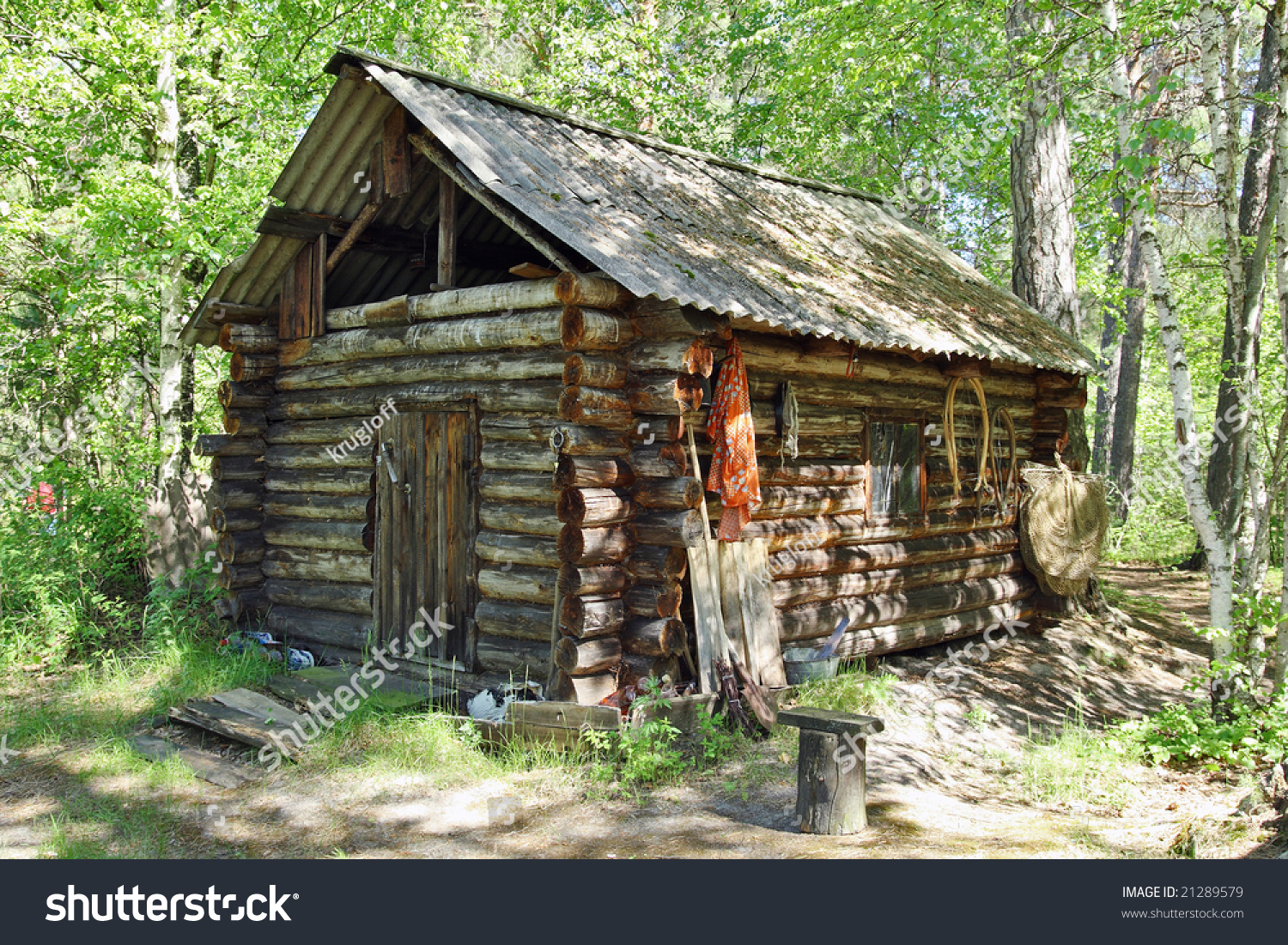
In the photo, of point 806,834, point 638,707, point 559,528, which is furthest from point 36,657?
point 806,834

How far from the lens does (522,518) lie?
25.8 ft

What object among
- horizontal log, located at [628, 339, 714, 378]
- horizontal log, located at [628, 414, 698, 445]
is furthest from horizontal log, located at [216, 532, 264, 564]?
horizontal log, located at [628, 339, 714, 378]

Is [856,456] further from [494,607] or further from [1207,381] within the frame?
[1207,381]

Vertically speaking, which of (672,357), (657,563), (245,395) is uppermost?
(672,357)

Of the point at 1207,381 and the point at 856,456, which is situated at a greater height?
the point at 1207,381

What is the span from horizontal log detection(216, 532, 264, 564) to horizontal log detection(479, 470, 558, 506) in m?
3.34

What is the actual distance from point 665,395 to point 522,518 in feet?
5.34

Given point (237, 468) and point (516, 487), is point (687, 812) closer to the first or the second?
point (516, 487)

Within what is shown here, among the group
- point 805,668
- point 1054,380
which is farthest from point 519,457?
point 1054,380

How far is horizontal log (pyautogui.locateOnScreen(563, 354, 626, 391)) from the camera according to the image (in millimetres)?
7008

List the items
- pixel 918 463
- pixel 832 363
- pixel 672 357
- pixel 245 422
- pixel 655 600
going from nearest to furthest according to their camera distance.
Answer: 1. pixel 672 357
2. pixel 655 600
3. pixel 832 363
4. pixel 245 422
5. pixel 918 463

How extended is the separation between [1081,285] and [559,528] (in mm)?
15043

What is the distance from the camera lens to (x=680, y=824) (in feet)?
19.7

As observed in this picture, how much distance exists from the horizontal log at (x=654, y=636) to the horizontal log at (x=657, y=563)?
31 centimetres
